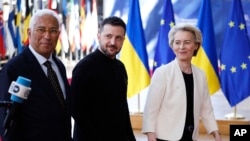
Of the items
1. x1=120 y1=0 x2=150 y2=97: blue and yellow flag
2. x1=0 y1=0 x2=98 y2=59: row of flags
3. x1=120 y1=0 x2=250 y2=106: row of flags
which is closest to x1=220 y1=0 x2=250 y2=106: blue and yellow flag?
x1=120 y1=0 x2=250 y2=106: row of flags

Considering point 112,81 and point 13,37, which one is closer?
point 112,81

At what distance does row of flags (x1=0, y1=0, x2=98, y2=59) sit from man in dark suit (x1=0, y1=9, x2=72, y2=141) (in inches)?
264

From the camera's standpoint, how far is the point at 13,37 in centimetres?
898

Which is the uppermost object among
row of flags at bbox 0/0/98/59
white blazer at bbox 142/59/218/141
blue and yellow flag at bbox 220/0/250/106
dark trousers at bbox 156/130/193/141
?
row of flags at bbox 0/0/98/59

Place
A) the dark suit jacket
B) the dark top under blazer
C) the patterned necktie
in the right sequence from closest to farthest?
the dark suit jacket < the patterned necktie < the dark top under blazer

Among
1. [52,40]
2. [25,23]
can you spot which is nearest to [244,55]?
[52,40]

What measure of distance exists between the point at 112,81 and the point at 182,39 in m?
0.51

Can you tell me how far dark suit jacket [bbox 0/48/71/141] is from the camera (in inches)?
75.6

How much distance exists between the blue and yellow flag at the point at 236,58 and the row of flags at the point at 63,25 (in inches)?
160

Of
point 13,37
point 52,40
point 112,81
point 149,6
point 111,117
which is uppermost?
point 149,6

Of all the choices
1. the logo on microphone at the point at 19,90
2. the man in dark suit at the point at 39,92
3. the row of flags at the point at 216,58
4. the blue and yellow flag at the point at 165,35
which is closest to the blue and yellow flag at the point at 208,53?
the row of flags at the point at 216,58

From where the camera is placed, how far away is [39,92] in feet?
6.57

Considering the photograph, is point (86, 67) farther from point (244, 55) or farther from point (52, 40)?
point (244, 55)

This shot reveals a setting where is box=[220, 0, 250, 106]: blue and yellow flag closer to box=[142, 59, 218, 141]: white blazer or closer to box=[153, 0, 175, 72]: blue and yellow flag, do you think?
box=[153, 0, 175, 72]: blue and yellow flag
